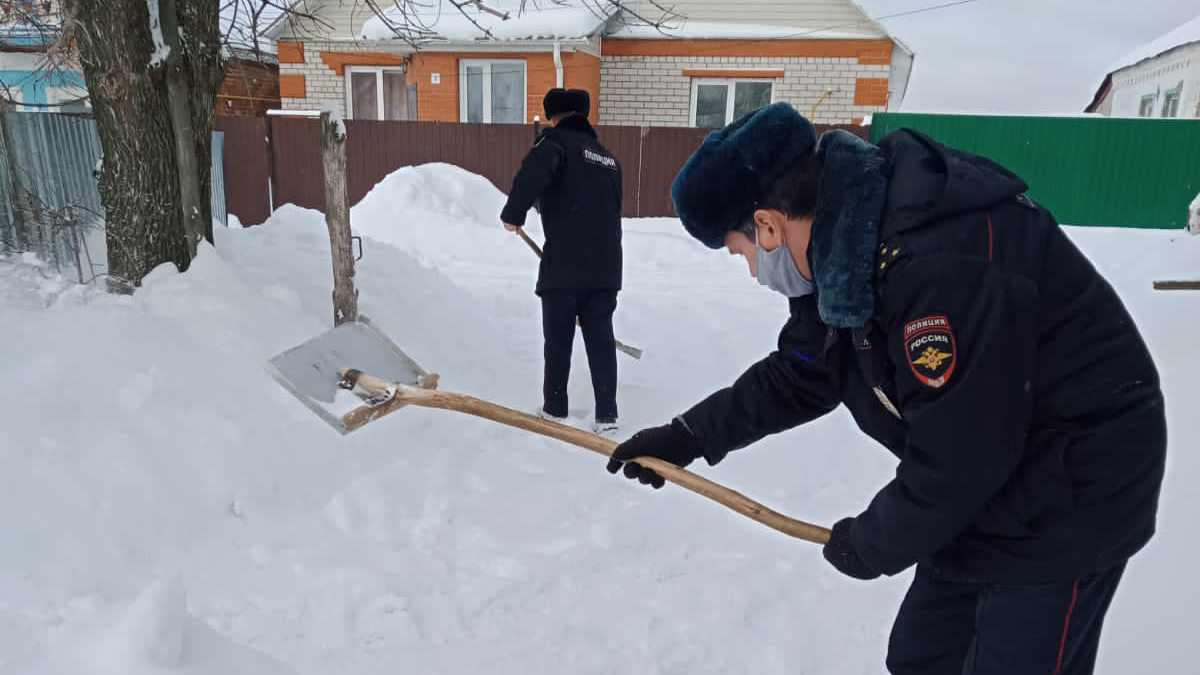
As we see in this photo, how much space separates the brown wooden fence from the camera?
11.6 meters

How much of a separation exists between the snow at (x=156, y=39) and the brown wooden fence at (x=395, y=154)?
807 centimetres

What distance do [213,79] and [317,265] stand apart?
1199 millimetres

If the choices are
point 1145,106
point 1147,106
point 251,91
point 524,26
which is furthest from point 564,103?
point 1145,106

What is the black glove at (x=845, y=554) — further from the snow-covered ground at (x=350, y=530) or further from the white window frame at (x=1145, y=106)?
the white window frame at (x=1145, y=106)

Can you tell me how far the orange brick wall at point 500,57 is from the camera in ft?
44.4

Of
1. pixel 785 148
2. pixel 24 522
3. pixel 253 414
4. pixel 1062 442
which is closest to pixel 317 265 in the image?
pixel 253 414

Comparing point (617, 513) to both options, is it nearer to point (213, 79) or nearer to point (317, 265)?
point (317, 265)

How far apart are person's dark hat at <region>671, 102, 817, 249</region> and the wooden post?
3167 millimetres

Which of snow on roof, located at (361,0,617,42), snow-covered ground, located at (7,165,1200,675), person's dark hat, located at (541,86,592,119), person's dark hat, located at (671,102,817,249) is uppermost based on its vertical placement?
snow on roof, located at (361,0,617,42)

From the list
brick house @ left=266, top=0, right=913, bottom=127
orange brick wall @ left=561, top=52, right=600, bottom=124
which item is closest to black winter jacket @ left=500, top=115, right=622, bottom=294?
brick house @ left=266, top=0, right=913, bottom=127

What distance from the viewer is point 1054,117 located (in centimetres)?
1143

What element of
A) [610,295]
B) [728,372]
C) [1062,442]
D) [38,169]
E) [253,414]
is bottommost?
[728,372]

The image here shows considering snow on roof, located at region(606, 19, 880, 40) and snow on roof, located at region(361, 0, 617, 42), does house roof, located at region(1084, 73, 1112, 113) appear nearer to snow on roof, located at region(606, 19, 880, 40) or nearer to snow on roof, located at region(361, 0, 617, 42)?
snow on roof, located at region(606, 19, 880, 40)

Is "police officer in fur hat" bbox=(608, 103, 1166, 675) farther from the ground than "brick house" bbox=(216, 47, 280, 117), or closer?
farther from the ground
